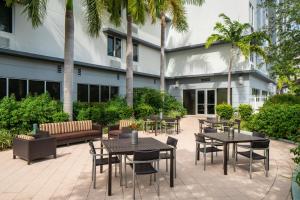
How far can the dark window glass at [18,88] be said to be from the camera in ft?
41.5

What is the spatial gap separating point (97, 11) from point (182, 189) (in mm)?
10379

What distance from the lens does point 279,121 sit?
11742 millimetres

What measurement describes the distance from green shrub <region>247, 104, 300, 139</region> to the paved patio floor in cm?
389

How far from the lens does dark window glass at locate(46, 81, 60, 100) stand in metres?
14.5

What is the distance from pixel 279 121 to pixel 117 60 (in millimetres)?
12640

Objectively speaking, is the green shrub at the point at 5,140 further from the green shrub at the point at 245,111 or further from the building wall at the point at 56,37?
the green shrub at the point at 245,111

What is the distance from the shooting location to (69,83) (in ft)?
39.3

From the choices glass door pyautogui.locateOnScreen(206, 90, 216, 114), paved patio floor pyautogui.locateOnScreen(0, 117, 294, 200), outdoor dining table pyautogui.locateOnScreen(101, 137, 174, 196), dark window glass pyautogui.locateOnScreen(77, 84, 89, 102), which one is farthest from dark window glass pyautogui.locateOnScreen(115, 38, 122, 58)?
outdoor dining table pyautogui.locateOnScreen(101, 137, 174, 196)

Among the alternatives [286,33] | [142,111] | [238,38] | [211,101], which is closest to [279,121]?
[286,33]

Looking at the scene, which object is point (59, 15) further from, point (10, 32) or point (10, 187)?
point (10, 187)

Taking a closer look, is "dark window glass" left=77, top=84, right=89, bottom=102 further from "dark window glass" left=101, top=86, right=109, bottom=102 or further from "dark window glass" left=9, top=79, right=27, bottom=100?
"dark window glass" left=9, top=79, right=27, bottom=100

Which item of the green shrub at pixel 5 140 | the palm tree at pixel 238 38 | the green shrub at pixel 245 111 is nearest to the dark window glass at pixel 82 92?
the green shrub at pixel 5 140

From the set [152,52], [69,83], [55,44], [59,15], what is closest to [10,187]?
[69,83]

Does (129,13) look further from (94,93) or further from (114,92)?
(114,92)
